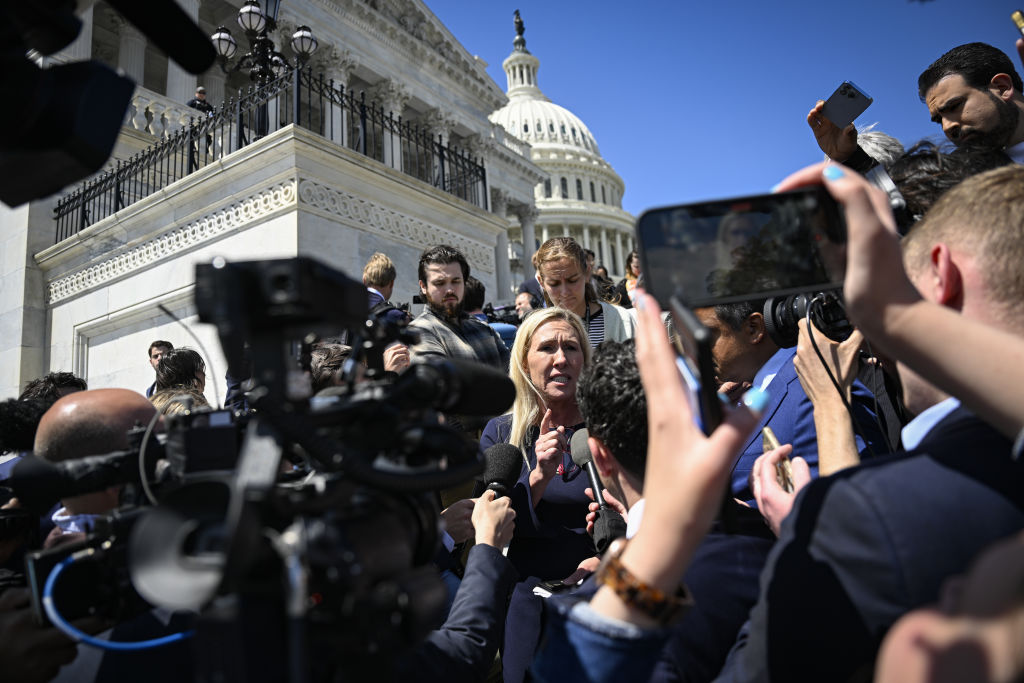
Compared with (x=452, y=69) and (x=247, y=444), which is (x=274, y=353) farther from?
(x=452, y=69)

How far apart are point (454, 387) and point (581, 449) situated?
1.60 metres

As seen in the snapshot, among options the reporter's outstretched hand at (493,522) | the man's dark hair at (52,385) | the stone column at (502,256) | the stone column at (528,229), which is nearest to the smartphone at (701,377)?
→ the reporter's outstretched hand at (493,522)

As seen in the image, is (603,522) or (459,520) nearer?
(603,522)

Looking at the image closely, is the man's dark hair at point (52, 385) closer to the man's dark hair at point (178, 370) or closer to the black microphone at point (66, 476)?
the man's dark hair at point (178, 370)

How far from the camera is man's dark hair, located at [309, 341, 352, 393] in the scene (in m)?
3.06

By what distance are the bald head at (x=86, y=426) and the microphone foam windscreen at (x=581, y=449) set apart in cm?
168

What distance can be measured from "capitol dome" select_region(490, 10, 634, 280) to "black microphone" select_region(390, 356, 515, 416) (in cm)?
6880

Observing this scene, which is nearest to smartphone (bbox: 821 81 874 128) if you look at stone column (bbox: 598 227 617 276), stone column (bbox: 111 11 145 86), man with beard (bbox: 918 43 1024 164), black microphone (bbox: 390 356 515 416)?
man with beard (bbox: 918 43 1024 164)

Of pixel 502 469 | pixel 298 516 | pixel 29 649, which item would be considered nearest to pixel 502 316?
pixel 502 469

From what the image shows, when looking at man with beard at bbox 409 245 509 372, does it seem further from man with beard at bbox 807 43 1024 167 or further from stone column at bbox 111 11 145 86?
stone column at bbox 111 11 145 86

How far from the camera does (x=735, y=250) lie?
48.8 inches

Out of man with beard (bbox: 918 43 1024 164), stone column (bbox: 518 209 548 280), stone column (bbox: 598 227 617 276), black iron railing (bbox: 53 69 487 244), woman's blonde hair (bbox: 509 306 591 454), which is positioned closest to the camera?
man with beard (bbox: 918 43 1024 164)

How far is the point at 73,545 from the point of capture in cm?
141

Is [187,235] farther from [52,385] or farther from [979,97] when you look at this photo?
[979,97]
